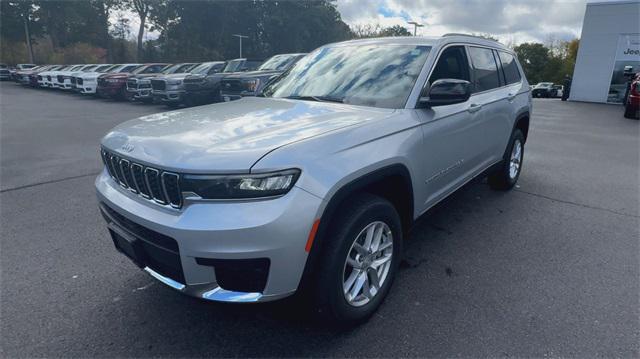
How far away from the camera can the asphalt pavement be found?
231cm

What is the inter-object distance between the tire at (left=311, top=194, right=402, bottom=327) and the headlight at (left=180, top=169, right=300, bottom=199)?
43 centimetres

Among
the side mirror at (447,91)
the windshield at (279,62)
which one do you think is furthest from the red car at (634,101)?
the side mirror at (447,91)

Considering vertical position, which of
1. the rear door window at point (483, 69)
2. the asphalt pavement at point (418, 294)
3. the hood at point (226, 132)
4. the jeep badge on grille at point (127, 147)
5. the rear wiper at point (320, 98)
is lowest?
the asphalt pavement at point (418, 294)

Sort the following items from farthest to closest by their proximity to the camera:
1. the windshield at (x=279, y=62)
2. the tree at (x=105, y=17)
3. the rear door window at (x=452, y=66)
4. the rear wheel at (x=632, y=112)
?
1. the tree at (x=105, y=17)
2. the rear wheel at (x=632, y=112)
3. the windshield at (x=279, y=62)
4. the rear door window at (x=452, y=66)

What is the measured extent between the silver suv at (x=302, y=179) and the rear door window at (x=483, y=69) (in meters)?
0.37

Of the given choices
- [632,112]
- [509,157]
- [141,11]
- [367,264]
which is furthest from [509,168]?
[141,11]

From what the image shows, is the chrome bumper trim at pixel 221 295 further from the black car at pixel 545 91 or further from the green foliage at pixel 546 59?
the green foliage at pixel 546 59

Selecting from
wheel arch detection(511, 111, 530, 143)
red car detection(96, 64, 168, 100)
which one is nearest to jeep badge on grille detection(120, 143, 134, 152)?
wheel arch detection(511, 111, 530, 143)

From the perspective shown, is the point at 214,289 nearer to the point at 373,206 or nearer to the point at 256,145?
the point at 256,145

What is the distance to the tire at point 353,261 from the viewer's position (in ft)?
6.90

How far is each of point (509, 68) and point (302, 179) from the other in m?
→ 3.95

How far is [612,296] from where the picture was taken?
2785mm

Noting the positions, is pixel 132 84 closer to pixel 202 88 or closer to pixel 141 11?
pixel 202 88

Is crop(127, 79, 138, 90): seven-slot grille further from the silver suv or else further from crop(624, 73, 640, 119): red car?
crop(624, 73, 640, 119): red car
